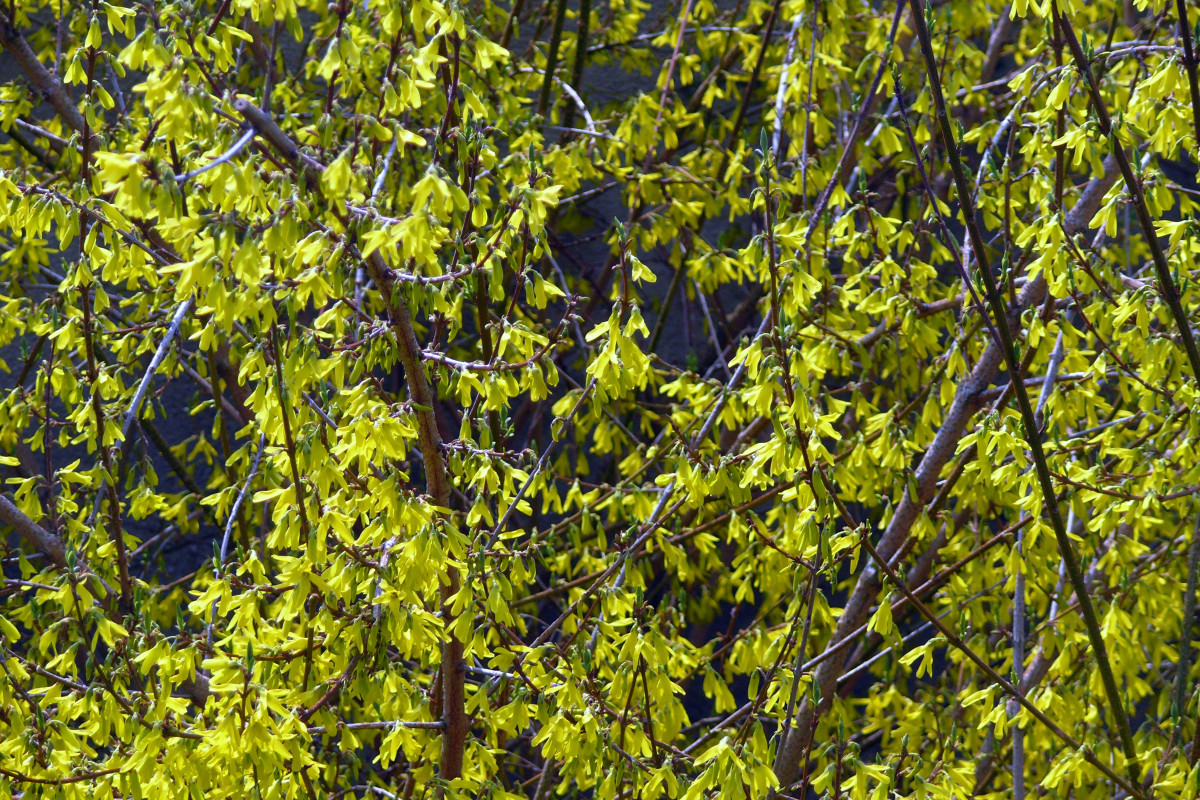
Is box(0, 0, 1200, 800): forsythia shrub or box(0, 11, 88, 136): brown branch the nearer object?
box(0, 0, 1200, 800): forsythia shrub

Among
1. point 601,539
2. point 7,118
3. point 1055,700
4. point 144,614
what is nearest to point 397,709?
point 144,614

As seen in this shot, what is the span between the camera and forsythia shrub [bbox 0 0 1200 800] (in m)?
2.01

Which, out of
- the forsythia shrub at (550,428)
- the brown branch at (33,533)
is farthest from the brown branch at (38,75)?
the brown branch at (33,533)

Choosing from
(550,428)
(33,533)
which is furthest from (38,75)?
(550,428)

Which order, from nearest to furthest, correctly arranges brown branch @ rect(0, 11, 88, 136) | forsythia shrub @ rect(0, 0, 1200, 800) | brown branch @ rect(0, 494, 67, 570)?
forsythia shrub @ rect(0, 0, 1200, 800) < brown branch @ rect(0, 494, 67, 570) < brown branch @ rect(0, 11, 88, 136)

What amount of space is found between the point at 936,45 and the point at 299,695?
2.61m

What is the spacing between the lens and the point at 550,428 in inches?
113

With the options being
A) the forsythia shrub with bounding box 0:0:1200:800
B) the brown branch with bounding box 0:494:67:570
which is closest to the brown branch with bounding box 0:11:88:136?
the forsythia shrub with bounding box 0:0:1200:800

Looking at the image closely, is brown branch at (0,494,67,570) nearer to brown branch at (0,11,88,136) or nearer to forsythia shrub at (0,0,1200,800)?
forsythia shrub at (0,0,1200,800)

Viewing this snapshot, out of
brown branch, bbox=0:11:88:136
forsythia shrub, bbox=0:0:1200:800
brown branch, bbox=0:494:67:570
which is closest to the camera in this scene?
forsythia shrub, bbox=0:0:1200:800

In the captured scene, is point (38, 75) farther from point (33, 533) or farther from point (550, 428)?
point (550, 428)

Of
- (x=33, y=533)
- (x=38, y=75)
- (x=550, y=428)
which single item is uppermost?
(x=38, y=75)

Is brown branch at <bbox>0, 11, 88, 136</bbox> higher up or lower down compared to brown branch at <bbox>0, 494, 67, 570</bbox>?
higher up

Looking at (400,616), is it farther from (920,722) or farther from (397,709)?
(920,722)
